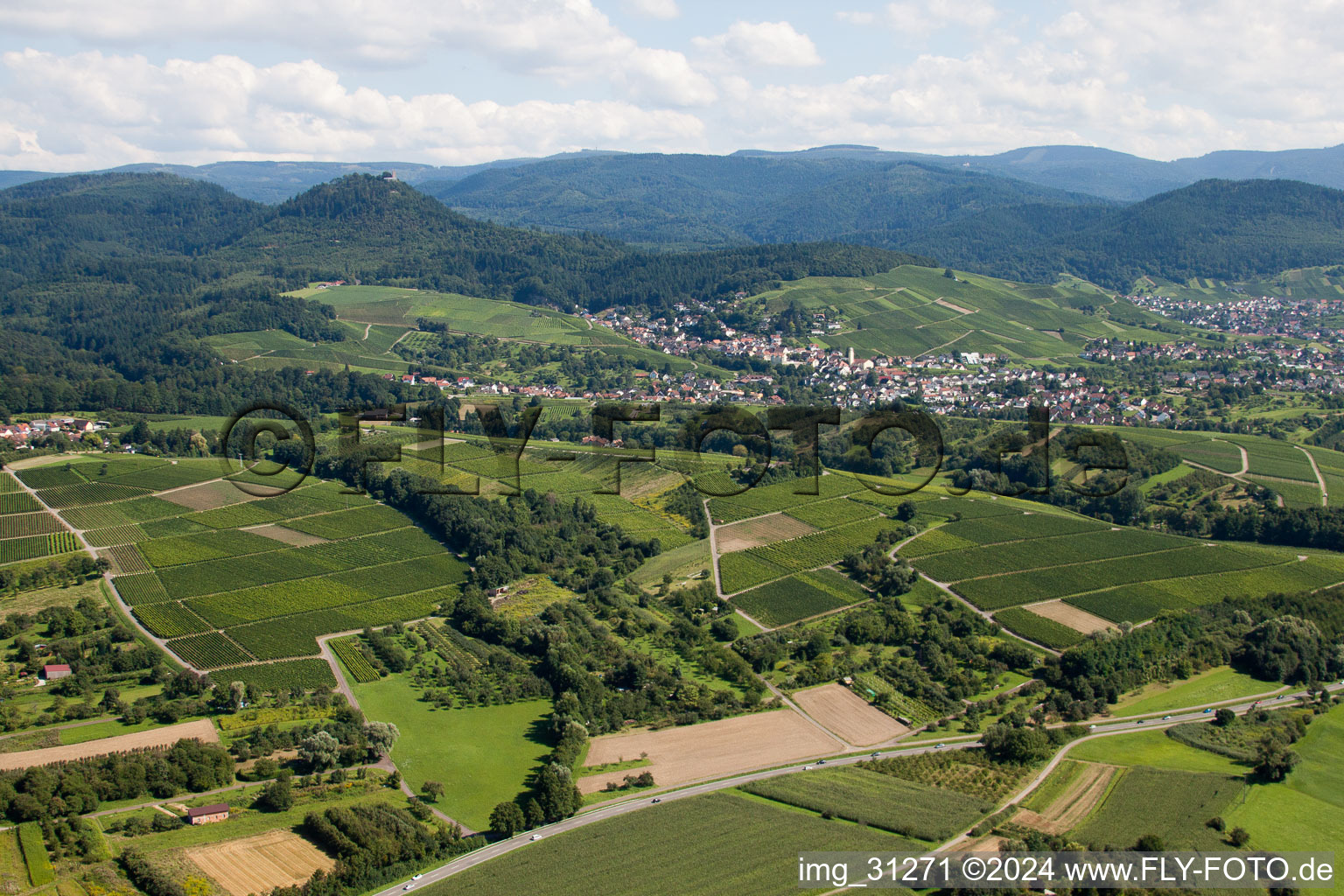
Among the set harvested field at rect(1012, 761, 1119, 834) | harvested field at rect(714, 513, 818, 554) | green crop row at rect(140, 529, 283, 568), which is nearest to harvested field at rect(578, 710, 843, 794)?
harvested field at rect(1012, 761, 1119, 834)

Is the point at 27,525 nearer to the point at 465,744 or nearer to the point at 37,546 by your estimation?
the point at 37,546

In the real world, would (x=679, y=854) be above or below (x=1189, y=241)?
below

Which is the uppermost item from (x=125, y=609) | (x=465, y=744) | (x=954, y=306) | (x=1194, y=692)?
(x=954, y=306)

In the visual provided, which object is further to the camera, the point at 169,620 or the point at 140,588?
the point at 140,588

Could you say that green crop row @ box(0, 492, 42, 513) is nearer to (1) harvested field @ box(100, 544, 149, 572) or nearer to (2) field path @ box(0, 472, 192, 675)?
(2) field path @ box(0, 472, 192, 675)

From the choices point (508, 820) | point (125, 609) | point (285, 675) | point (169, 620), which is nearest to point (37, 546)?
point (125, 609)

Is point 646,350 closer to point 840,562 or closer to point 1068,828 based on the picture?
point 840,562

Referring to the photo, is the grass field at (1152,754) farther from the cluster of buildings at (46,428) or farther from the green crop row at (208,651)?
the cluster of buildings at (46,428)
